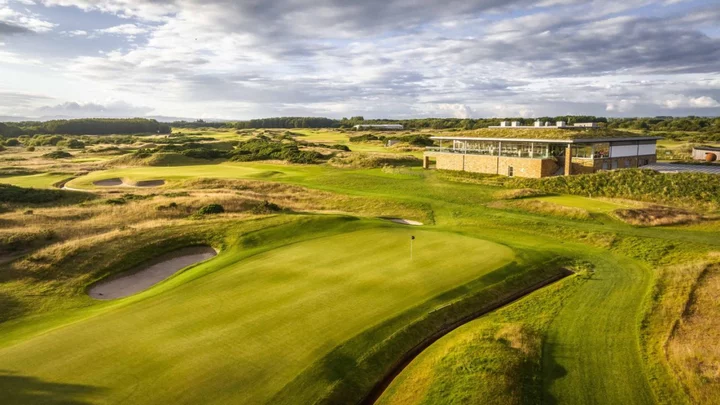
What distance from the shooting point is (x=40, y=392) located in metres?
12.0

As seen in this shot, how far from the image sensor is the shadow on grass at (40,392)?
11672 millimetres

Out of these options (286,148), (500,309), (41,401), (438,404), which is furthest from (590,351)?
(286,148)

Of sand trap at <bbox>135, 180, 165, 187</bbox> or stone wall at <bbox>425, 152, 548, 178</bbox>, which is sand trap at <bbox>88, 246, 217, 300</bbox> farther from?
stone wall at <bbox>425, 152, 548, 178</bbox>

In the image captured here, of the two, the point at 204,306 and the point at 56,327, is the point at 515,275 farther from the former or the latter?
the point at 56,327

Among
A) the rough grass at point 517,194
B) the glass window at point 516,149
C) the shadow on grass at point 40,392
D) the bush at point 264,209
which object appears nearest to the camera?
the shadow on grass at point 40,392

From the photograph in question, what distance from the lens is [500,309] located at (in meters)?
19.5

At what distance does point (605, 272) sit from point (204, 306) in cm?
1921

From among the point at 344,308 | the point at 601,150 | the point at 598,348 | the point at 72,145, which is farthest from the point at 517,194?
the point at 72,145

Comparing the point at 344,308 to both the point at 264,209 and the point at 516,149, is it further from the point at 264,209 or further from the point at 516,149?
the point at 516,149

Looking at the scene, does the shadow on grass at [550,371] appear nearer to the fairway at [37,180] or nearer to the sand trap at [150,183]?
the sand trap at [150,183]

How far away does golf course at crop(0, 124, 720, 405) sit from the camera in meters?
13.2

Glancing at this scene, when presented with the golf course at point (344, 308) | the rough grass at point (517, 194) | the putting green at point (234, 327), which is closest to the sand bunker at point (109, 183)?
the golf course at point (344, 308)

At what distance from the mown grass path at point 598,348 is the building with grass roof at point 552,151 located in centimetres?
3349

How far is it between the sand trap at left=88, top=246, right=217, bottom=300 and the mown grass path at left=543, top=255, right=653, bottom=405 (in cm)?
1740
